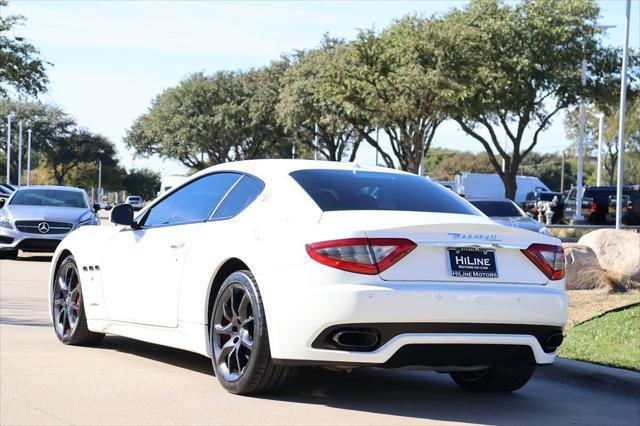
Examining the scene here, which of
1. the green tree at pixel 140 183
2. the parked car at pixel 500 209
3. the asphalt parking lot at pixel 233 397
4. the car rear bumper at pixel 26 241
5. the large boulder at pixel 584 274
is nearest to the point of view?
the asphalt parking lot at pixel 233 397

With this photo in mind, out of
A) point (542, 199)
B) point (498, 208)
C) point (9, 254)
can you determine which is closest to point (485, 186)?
point (542, 199)

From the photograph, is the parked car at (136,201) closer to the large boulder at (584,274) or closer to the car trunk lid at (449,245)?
the large boulder at (584,274)

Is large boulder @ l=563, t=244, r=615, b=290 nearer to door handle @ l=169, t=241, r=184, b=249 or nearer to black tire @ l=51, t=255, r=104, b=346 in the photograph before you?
black tire @ l=51, t=255, r=104, b=346

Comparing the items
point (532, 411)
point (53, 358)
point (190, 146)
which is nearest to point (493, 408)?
point (532, 411)

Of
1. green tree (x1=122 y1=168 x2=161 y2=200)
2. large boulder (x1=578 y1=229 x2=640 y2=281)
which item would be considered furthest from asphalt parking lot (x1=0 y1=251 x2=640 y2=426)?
green tree (x1=122 y1=168 x2=161 y2=200)

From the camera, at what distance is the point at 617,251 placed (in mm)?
15109

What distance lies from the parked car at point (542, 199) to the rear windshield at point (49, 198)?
28.8 meters

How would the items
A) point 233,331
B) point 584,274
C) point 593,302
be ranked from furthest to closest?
point 584,274 → point 593,302 → point 233,331

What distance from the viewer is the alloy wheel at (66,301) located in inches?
358

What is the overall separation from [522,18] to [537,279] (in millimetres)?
38284

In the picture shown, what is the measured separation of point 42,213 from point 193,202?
41.0 ft

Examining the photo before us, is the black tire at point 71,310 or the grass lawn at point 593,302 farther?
the grass lawn at point 593,302

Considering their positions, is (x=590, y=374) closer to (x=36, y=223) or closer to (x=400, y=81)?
(x=36, y=223)

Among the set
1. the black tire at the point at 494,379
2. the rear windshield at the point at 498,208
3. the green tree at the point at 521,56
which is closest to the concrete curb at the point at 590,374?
the black tire at the point at 494,379
